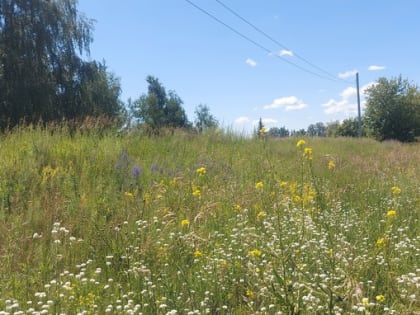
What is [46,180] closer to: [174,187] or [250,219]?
[174,187]

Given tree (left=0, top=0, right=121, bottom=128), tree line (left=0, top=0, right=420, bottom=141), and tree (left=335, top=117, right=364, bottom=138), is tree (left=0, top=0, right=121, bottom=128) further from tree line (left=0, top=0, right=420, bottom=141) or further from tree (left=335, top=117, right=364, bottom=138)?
tree (left=335, top=117, right=364, bottom=138)

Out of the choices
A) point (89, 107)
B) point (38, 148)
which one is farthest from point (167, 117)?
point (38, 148)

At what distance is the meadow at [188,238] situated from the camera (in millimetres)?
2096

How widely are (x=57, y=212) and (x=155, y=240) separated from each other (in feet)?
3.63

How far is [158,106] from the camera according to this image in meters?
54.3

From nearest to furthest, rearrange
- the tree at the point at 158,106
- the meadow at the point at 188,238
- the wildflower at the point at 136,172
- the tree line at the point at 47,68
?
the meadow at the point at 188,238 → the wildflower at the point at 136,172 → the tree line at the point at 47,68 → the tree at the point at 158,106

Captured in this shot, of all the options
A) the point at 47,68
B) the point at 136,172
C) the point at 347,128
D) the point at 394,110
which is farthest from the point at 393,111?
the point at 136,172

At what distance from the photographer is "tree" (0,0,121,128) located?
700 inches

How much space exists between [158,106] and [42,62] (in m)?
35.5

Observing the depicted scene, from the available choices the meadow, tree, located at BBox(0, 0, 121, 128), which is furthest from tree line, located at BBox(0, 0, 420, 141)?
the meadow

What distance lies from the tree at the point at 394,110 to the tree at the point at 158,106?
27.4 m

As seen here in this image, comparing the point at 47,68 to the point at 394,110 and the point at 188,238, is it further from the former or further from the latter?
the point at 394,110

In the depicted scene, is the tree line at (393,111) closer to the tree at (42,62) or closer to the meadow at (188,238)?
the tree at (42,62)

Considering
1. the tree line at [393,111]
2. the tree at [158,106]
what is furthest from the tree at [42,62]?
the tree at [158,106]
